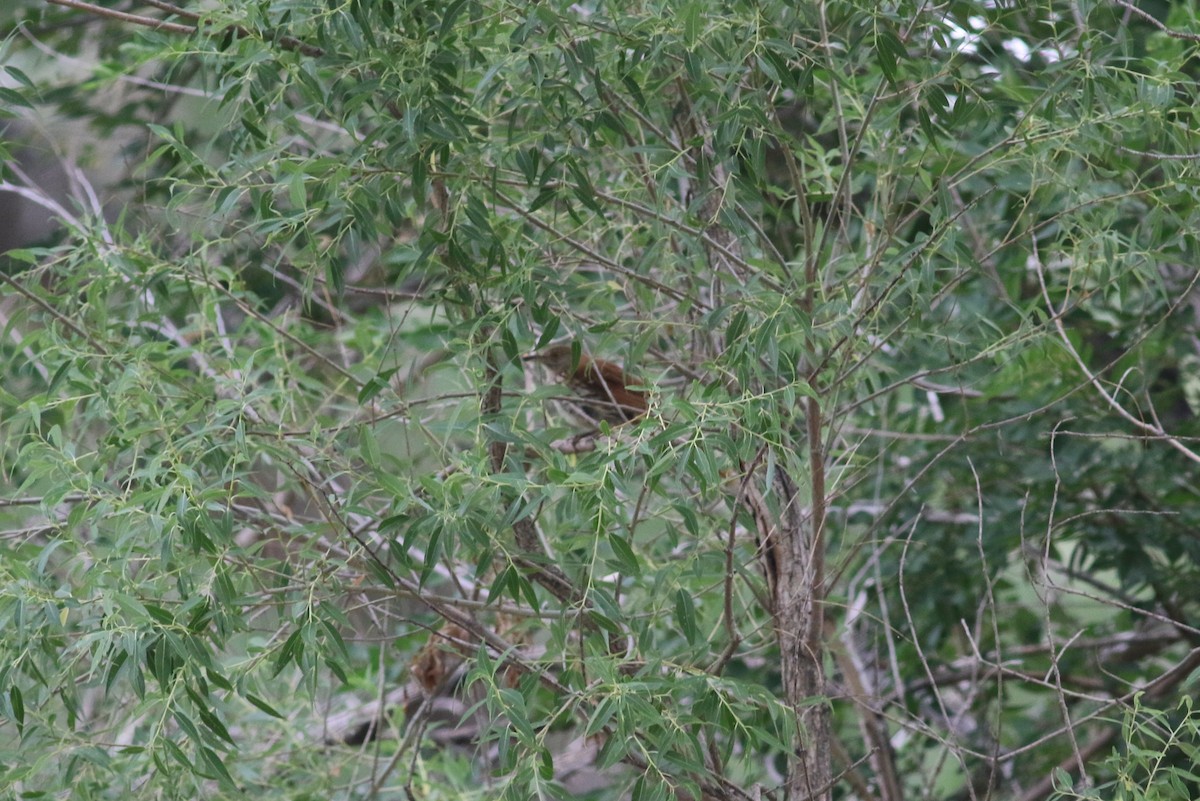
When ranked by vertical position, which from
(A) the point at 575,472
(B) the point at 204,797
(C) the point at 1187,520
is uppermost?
(A) the point at 575,472

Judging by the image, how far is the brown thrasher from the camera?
196cm

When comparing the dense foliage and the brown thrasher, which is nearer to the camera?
the dense foliage

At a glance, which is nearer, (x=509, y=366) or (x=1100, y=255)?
(x=509, y=366)

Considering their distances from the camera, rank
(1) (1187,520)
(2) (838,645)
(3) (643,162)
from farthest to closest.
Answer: (1) (1187,520) → (2) (838,645) → (3) (643,162)

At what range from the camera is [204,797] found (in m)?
1.70

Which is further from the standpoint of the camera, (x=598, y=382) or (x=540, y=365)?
(x=540, y=365)

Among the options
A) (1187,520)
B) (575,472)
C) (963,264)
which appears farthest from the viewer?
(1187,520)

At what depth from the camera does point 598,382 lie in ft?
6.61

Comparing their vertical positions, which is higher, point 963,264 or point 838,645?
point 963,264

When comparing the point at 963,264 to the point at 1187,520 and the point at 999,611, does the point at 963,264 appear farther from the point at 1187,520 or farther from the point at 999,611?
the point at 999,611

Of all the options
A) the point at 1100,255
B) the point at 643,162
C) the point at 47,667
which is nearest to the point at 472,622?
the point at 47,667

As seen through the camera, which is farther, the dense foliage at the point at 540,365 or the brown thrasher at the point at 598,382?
the brown thrasher at the point at 598,382

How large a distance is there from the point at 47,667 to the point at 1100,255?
1.50 meters

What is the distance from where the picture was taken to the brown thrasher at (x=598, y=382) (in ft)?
6.42
